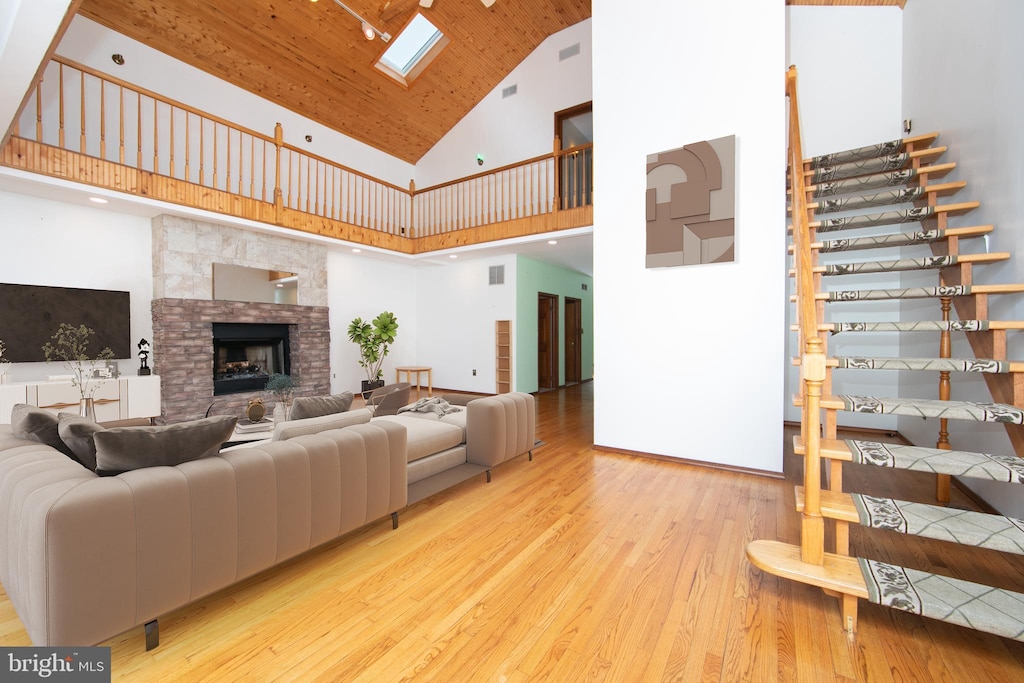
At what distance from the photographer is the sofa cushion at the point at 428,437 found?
2766mm

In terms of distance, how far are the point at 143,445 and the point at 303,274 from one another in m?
5.41

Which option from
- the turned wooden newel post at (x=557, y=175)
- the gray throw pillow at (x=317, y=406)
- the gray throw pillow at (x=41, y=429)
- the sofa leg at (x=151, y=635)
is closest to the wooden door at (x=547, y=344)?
the turned wooden newel post at (x=557, y=175)

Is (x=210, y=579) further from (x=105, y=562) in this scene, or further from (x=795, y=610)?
(x=795, y=610)

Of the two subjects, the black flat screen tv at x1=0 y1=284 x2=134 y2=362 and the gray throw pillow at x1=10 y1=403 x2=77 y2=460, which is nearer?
the gray throw pillow at x1=10 y1=403 x2=77 y2=460

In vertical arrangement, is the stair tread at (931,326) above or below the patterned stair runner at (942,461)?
above

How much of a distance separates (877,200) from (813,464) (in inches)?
105

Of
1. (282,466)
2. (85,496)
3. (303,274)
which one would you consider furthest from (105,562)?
(303,274)

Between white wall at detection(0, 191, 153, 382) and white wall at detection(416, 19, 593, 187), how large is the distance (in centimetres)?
526

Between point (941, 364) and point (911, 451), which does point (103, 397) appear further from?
point (941, 364)

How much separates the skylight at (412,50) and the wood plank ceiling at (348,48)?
0.12m

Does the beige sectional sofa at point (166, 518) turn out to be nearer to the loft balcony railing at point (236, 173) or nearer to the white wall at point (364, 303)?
the loft balcony railing at point (236, 173)

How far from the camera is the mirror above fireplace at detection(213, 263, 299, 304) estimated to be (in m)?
5.46

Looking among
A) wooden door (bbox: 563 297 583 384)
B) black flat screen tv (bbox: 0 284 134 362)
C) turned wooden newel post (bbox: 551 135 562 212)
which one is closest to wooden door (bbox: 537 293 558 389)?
wooden door (bbox: 563 297 583 384)

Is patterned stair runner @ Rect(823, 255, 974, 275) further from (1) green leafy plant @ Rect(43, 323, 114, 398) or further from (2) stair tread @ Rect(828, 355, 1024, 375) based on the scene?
(1) green leafy plant @ Rect(43, 323, 114, 398)
